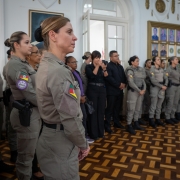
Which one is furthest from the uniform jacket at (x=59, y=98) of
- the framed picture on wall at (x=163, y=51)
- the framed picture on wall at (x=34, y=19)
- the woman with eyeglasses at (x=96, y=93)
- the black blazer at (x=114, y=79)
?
the framed picture on wall at (x=163, y=51)

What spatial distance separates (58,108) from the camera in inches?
36.7

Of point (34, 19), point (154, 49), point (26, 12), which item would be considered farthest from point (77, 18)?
point (154, 49)

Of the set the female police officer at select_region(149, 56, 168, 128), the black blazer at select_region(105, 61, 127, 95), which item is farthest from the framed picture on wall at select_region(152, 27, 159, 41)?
the black blazer at select_region(105, 61, 127, 95)

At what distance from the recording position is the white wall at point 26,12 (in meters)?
3.67

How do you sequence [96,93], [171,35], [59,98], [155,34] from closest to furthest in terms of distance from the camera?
[59,98] → [96,93] → [155,34] → [171,35]

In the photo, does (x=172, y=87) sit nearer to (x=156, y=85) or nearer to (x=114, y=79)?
(x=156, y=85)

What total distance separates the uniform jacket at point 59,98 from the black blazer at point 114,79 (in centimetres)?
261

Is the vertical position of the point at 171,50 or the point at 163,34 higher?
the point at 163,34

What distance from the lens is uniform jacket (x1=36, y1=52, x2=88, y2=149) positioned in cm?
93

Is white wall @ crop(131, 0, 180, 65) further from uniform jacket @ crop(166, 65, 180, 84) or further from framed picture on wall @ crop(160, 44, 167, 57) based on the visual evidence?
uniform jacket @ crop(166, 65, 180, 84)

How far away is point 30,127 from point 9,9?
112 inches

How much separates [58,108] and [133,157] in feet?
6.09

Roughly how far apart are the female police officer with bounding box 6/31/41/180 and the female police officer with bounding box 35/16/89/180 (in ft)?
1.90

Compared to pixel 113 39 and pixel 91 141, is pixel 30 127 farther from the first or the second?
pixel 113 39
